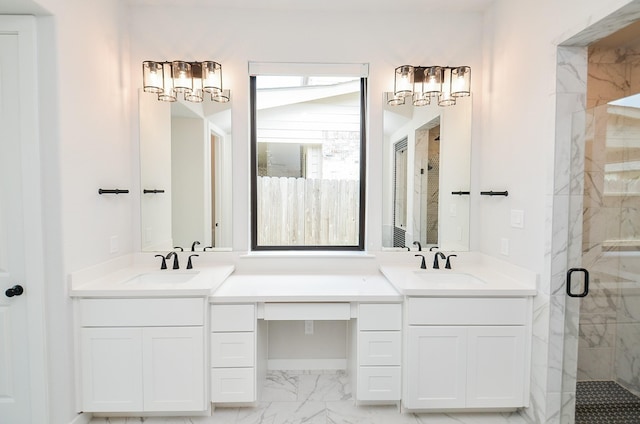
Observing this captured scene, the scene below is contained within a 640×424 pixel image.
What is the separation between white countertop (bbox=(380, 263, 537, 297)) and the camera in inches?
77.4

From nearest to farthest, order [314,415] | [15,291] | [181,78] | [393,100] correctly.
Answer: [15,291]
[314,415]
[181,78]
[393,100]

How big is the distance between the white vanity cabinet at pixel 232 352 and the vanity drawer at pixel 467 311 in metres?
0.98

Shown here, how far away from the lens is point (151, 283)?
2320 mm

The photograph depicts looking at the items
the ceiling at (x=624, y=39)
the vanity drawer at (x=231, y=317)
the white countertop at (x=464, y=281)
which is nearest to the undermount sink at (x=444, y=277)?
the white countertop at (x=464, y=281)

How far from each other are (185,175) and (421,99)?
188 cm

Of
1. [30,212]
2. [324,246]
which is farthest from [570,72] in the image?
[30,212]

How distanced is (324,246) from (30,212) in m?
1.88

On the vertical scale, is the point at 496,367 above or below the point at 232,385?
above

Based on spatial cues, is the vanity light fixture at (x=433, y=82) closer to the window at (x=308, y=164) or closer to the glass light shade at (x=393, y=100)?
the glass light shade at (x=393, y=100)

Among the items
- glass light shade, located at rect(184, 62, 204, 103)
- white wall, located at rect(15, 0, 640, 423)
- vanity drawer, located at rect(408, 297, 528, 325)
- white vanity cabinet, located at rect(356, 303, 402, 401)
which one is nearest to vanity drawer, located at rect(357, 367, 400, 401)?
white vanity cabinet, located at rect(356, 303, 402, 401)

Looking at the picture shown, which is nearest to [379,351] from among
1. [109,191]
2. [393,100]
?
[393,100]

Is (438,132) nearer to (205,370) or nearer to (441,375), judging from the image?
(441,375)

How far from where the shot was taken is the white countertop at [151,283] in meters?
1.90

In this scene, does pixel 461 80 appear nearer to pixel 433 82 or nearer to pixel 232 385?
pixel 433 82
